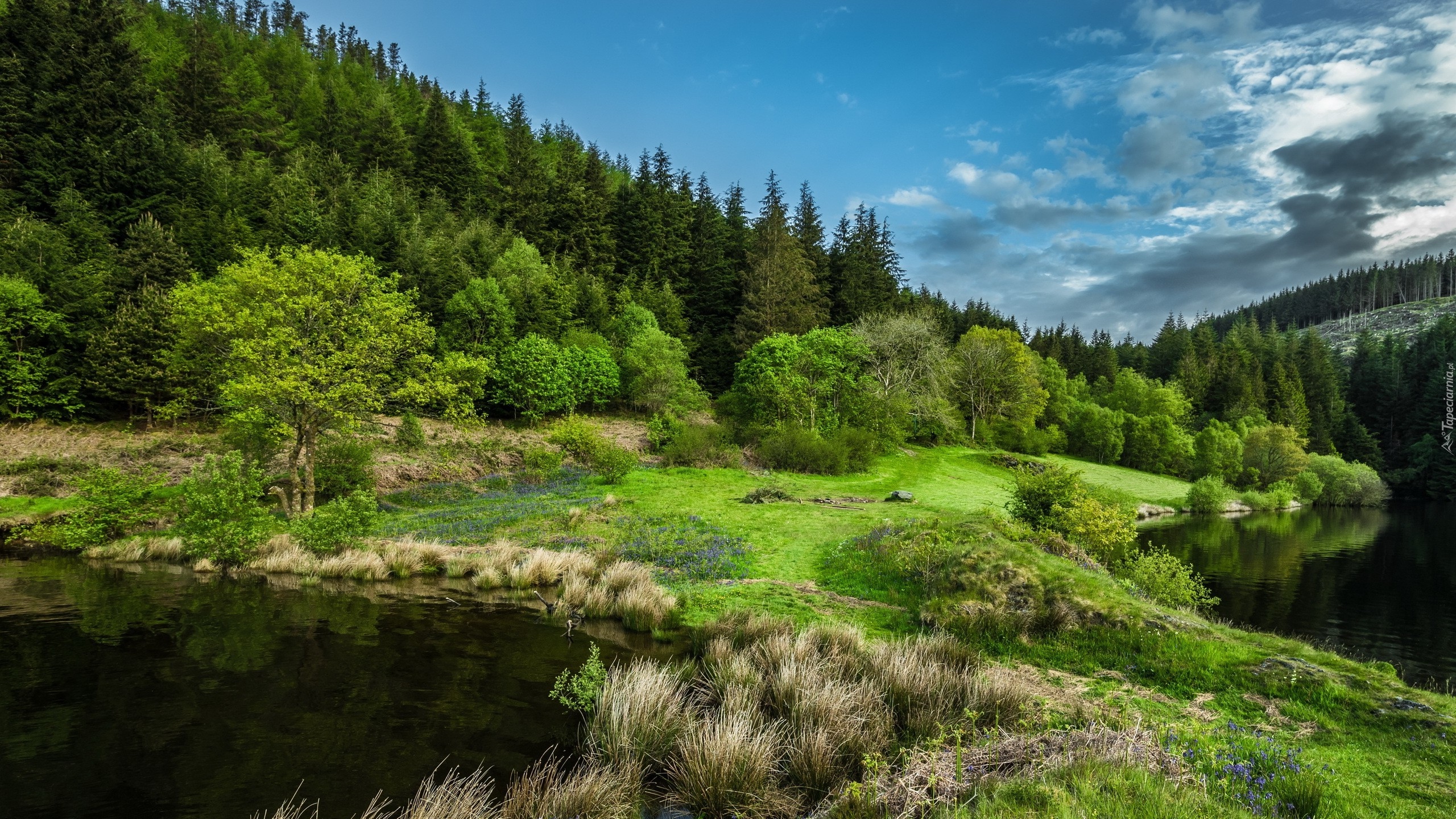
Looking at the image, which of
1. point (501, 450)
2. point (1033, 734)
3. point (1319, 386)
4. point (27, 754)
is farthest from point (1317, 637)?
point (1319, 386)

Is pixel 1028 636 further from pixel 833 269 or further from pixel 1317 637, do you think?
pixel 833 269

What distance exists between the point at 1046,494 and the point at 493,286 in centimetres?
4597

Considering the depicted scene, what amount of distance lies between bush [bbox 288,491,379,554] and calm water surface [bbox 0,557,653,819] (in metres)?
3.17

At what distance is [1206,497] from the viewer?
2174 inches

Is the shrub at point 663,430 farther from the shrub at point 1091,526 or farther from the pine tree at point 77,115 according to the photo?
the pine tree at point 77,115

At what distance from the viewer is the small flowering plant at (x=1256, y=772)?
5617 mm

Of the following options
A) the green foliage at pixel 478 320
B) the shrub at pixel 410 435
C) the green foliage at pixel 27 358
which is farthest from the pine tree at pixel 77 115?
the shrub at pixel 410 435

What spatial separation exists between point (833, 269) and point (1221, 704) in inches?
3062

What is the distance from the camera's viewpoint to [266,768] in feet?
24.9

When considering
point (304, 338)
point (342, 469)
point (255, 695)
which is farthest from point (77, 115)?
point (255, 695)

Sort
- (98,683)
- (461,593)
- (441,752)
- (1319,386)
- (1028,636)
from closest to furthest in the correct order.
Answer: (441,752)
(98,683)
(1028,636)
(461,593)
(1319,386)

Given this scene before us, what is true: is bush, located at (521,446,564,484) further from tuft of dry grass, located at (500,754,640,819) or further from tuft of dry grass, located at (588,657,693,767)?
tuft of dry grass, located at (500,754,640,819)

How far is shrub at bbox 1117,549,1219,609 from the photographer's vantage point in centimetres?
1689

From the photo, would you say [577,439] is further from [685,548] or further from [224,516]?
[224,516]
